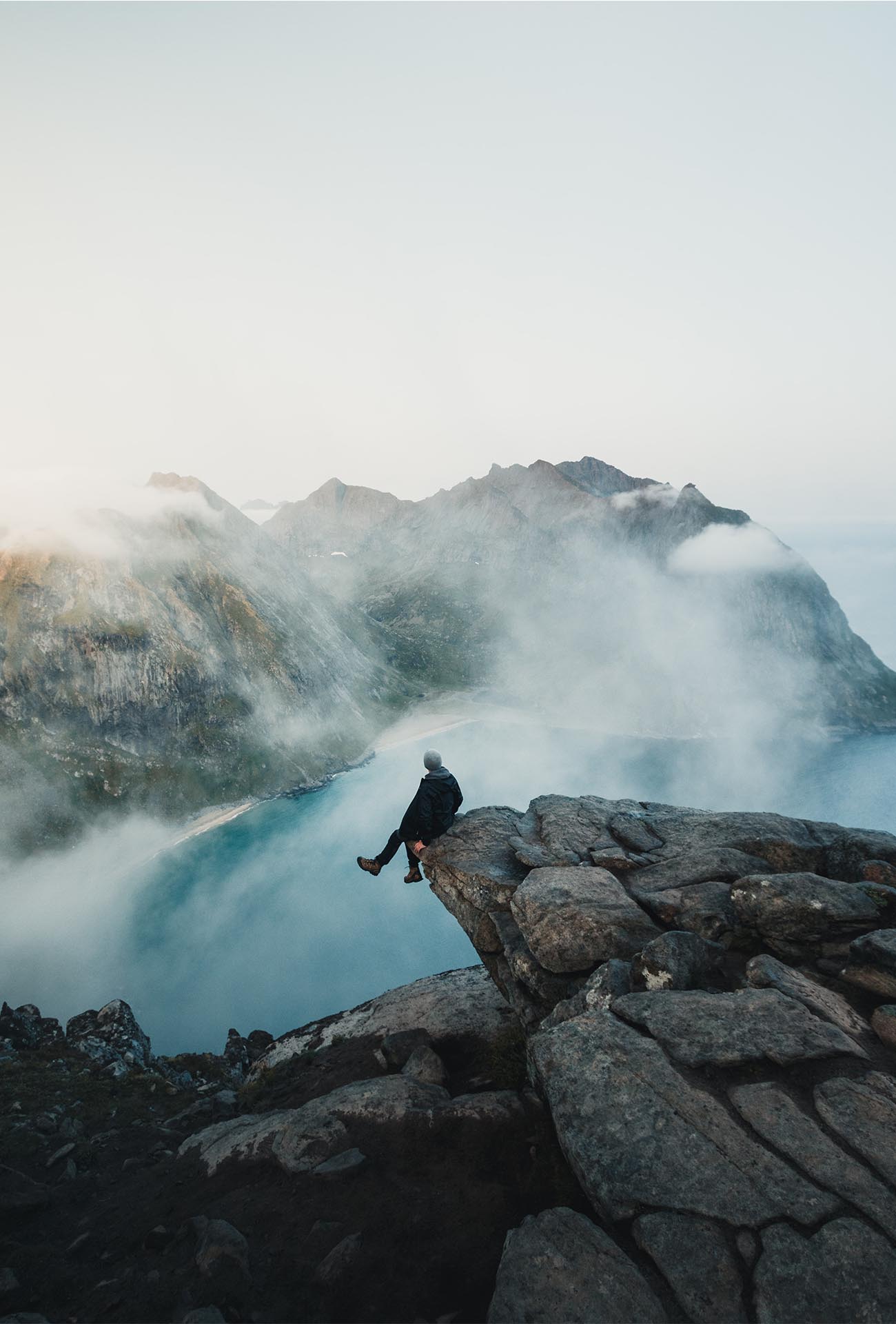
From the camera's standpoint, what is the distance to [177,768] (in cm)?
14950

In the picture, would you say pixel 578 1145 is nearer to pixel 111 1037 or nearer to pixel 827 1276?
pixel 827 1276

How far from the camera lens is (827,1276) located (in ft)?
22.0

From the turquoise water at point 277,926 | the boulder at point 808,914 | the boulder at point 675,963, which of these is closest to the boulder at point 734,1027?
the boulder at point 675,963

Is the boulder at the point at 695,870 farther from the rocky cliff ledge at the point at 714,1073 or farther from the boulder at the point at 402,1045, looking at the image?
the boulder at the point at 402,1045

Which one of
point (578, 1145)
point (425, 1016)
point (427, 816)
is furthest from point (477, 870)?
point (578, 1145)

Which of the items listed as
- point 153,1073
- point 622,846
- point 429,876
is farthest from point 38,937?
point 622,846

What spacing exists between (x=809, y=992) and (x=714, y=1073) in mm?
3304

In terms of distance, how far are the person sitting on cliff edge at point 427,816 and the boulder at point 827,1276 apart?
12.8 metres

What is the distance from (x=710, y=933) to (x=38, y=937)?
12649 cm

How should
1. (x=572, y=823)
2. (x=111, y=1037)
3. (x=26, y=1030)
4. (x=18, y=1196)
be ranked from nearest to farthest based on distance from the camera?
(x=18, y=1196) < (x=572, y=823) < (x=26, y=1030) < (x=111, y=1037)

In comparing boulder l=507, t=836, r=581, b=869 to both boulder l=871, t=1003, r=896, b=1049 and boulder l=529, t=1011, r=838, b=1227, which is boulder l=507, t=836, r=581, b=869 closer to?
boulder l=529, t=1011, r=838, b=1227

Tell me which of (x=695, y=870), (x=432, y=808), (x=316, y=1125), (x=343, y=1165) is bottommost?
(x=316, y=1125)

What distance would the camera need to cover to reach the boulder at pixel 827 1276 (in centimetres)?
635

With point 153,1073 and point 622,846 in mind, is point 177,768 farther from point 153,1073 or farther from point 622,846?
point 622,846
